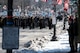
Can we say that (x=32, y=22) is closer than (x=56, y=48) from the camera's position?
No

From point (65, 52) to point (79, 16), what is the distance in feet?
8.42

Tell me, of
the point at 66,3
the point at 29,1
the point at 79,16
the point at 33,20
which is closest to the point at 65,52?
the point at 79,16

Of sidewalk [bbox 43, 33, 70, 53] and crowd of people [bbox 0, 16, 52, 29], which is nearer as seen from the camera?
sidewalk [bbox 43, 33, 70, 53]

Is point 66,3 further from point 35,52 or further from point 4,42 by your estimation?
point 4,42

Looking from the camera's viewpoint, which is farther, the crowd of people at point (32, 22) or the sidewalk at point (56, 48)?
the crowd of people at point (32, 22)

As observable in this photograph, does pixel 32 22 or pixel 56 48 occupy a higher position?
pixel 56 48

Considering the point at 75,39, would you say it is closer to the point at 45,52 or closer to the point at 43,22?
the point at 45,52

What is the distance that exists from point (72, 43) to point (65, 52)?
1460 mm

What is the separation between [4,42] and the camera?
963cm

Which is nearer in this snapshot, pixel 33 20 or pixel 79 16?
pixel 79 16

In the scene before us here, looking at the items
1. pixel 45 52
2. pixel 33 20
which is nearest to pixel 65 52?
pixel 45 52

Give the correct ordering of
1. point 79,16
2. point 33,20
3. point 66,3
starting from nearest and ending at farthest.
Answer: point 79,16
point 66,3
point 33,20

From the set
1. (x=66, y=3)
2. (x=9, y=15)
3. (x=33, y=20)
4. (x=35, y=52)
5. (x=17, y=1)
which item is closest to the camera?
(x=9, y=15)

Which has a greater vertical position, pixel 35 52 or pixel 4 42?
pixel 4 42
